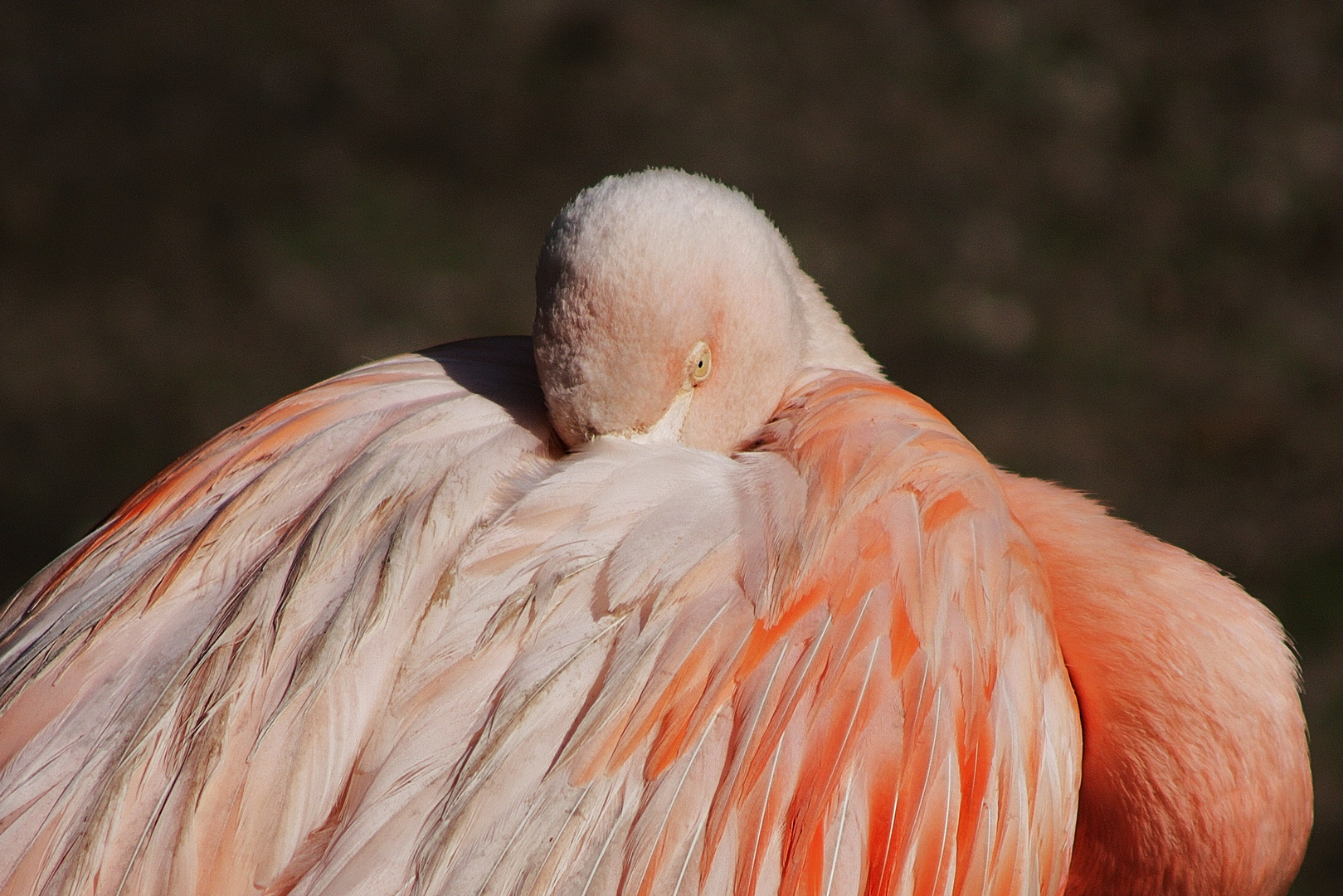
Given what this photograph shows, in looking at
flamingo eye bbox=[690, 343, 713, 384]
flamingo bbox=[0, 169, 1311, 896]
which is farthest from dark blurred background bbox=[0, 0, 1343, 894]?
flamingo eye bbox=[690, 343, 713, 384]

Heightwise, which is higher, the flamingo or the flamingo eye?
the flamingo eye

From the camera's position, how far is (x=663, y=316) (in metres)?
1.28

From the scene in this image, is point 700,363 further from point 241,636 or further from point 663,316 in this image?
point 241,636

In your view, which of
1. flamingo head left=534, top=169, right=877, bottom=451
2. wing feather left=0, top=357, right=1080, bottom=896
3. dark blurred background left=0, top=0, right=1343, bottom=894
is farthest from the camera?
dark blurred background left=0, top=0, right=1343, bottom=894

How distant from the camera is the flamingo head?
4.12 feet

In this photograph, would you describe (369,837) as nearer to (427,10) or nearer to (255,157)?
(255,157)

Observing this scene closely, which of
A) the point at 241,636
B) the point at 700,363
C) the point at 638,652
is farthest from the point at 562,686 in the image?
the point at 700,363

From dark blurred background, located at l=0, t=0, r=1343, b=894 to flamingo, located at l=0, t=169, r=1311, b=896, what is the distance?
2109 millimetres

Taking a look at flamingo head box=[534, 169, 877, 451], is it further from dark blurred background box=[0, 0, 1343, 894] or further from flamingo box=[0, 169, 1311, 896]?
dark blurred background box=[0, 0, 1343, 894]

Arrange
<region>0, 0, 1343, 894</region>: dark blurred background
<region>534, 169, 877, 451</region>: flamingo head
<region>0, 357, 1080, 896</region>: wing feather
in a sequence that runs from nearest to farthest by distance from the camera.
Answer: <region>0, 357, 1080, 896</region>: wing feather
<region>534, 169, 877, 451</region>: flamingo head
<region>0, 0, 1343, 894</region>: dark blurred background

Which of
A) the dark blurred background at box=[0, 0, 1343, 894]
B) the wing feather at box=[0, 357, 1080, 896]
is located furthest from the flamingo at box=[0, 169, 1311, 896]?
the dark blurred background at box=[0, 0, 1343, 894]

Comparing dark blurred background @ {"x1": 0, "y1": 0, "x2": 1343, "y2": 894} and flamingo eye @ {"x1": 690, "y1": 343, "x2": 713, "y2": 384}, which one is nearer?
flamingo eye @ {"x1": 690, "y1": 343, "x2": 713, "y2": 384}

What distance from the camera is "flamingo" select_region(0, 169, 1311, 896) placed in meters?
1.04

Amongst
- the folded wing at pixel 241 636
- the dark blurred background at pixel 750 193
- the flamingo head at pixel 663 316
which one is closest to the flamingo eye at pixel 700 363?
the flamingo head at pixel 663 316
